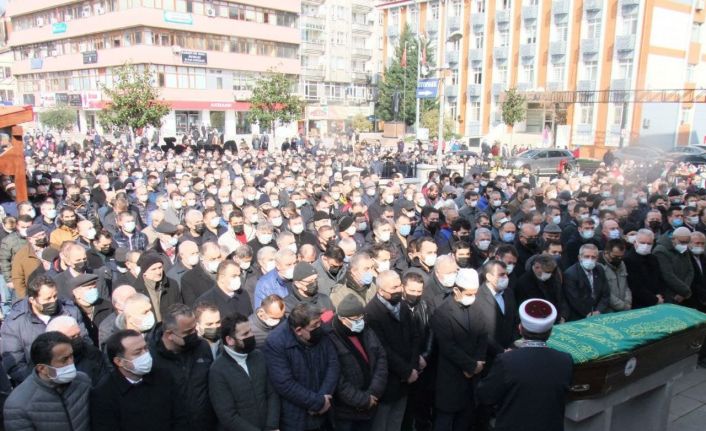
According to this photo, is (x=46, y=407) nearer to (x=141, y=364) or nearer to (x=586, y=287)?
(x=141, y=364)

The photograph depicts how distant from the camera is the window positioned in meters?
44.3

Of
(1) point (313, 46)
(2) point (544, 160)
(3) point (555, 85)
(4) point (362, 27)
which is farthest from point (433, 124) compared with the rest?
(4) point (362, 27)

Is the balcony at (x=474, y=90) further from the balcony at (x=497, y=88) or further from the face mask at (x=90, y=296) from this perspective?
the face mask at (x=90, y=296)

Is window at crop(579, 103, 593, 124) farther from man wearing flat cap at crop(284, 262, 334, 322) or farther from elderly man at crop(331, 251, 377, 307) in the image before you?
man wearing flat cap at crop(284, 262, 334, 322)

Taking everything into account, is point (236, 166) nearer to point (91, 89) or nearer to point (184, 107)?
point (184, 107)

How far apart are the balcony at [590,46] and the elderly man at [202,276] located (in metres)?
44.5

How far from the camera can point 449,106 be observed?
182 feet

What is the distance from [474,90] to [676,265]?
1882 inches

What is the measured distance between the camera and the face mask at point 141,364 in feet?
12.1

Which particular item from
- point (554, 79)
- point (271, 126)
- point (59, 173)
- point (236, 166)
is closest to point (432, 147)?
point (271, 126)

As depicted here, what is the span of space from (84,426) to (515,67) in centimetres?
5025

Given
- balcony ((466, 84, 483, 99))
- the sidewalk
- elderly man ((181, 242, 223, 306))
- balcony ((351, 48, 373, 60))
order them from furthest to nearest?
balcony ((351, 48, 373, 60))
balcony ((466, 84, 483, 99))
elderly man ((181, 242, 223, 306))
the sidewalk

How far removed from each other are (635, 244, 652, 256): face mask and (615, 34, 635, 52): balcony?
4062 cm

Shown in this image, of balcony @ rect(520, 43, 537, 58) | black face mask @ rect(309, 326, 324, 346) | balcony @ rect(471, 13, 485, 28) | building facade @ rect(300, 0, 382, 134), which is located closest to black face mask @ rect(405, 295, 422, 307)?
black face mask @ rect(309, 326, 324, 346)
